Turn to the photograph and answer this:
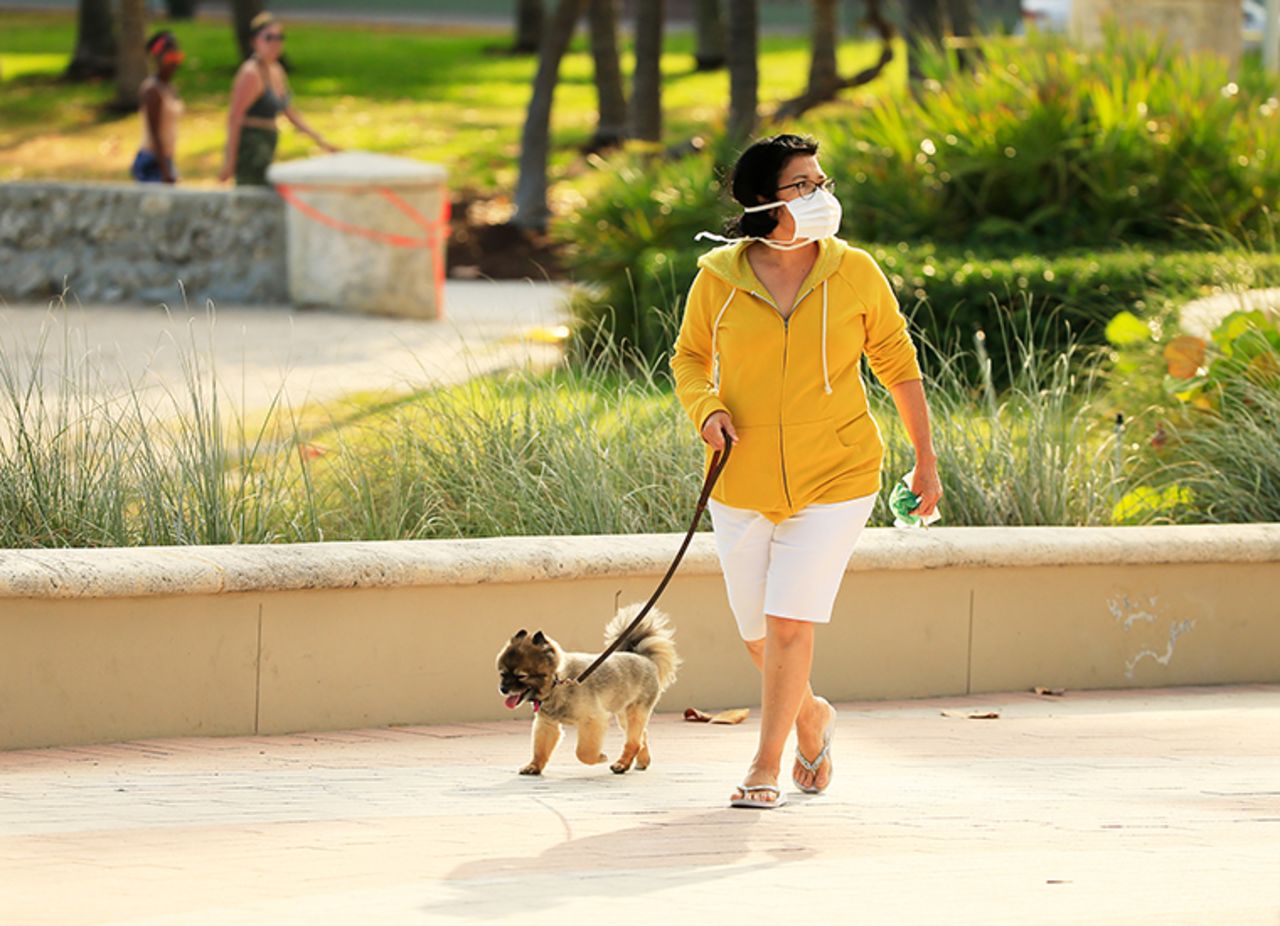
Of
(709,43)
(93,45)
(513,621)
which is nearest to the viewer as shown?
(513,621)

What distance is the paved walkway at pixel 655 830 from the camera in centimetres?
422

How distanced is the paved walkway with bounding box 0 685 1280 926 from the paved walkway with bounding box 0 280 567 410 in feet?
12.1

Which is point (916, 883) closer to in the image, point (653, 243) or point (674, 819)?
point (674, 819)

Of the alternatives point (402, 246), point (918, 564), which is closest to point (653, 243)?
point (402, 246)

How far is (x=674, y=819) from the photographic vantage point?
201 inches

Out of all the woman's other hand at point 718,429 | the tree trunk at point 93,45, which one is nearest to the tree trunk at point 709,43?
the tree trunk at point 93,45

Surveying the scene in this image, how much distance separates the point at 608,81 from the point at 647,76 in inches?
126

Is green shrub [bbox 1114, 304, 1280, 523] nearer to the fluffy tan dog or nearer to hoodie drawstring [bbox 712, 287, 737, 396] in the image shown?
the fluffy tan dog

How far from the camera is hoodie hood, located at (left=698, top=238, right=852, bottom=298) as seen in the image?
5160 mm

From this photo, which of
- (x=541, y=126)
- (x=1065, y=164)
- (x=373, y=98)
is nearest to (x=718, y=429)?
(x=1065, y=164)

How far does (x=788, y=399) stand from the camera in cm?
516

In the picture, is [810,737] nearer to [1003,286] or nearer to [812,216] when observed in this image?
[812,216]

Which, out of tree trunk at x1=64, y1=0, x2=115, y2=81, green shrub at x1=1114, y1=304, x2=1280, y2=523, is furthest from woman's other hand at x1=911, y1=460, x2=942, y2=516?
tree trunk at x1=64, y1=0, x2=115, y2=81

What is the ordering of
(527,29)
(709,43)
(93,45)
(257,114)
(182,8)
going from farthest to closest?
(182,8) → (527,29) → (709,43) → (93,45) → (257,114)
